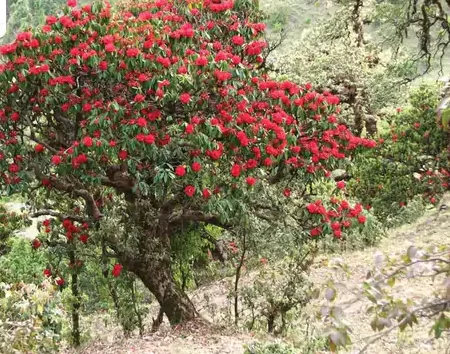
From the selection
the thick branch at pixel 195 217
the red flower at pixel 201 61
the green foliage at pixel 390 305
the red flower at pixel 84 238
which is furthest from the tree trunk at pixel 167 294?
the green foliage at pixel 390 305

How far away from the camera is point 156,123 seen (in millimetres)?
A: 6930

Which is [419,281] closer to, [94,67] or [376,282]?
[94,67]

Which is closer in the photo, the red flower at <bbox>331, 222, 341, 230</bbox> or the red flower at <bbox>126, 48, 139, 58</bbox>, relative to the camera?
the red flower at <bbox>126, 48, 139, 58</bbox>

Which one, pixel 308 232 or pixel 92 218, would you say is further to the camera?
pixel 92 218

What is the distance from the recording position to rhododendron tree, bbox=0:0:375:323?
6680mm

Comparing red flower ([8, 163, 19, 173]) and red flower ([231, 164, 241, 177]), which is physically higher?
red flower ([8, 163, 19, 173])

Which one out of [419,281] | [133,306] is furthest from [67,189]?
[419,281]

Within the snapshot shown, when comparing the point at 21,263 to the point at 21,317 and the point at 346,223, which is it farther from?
the point at 346,223

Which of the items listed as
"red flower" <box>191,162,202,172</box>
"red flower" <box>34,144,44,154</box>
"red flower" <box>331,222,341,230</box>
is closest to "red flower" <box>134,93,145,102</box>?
"red flower" <box>191,162,202,172</box>

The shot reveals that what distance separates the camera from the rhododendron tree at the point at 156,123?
6680 mm

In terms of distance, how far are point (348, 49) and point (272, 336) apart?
1447 cm

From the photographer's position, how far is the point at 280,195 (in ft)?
26.3

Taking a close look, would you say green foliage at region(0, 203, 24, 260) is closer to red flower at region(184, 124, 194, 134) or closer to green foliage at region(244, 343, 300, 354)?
red flower at region(184, 124, 194, 134)

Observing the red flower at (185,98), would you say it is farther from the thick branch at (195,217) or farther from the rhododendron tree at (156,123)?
the thick branch at (195,217)
